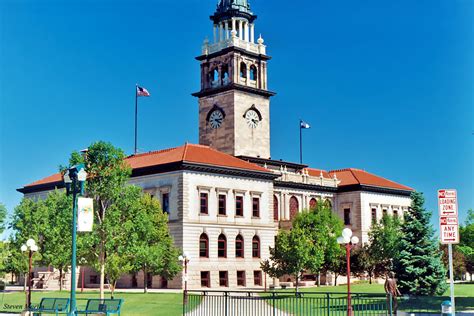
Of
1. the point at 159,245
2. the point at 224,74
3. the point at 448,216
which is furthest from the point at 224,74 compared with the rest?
the point at 448,216

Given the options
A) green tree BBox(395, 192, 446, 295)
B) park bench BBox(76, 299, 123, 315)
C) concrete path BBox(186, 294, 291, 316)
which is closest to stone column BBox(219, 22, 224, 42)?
green tree BBox(395, 192, 446, 295)

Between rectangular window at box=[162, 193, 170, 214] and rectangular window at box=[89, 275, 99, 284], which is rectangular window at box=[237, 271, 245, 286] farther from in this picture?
rectangular window at box=[89, 275, 99, 284]

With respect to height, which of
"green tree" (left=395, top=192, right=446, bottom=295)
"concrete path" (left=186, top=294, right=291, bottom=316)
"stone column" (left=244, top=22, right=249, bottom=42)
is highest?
"stone column" (left=244, top=22, right=249, bottom=42)

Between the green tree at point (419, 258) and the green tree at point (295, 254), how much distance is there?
13.7 m

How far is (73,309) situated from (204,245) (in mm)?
39069

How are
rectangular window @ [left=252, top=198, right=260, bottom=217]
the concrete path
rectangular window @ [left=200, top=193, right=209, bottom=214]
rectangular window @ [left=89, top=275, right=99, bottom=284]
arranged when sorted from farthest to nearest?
rectangular window @ [left=252, top=198, right=260, bottom=217] → rectangular window @ [left=89, top=275, right=99, bottom=284] → rectangular window @ [left=200, top=193, right=209, bottom=214] → the concrete path

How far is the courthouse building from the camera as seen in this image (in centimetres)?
6288

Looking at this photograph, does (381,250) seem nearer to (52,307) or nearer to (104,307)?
(52,307)

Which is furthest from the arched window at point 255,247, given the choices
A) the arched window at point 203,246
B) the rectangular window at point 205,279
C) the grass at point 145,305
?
the grass at point 145,305

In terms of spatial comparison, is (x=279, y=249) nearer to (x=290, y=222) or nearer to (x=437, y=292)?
(x=290, y=222)

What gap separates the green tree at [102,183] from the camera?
4153cm

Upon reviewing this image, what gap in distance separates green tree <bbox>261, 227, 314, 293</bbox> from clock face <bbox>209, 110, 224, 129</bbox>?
62.2 feet

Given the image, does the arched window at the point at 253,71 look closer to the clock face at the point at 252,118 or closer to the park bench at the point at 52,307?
the clock face at the point at 252,118

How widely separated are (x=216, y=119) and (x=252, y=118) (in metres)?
3.83
